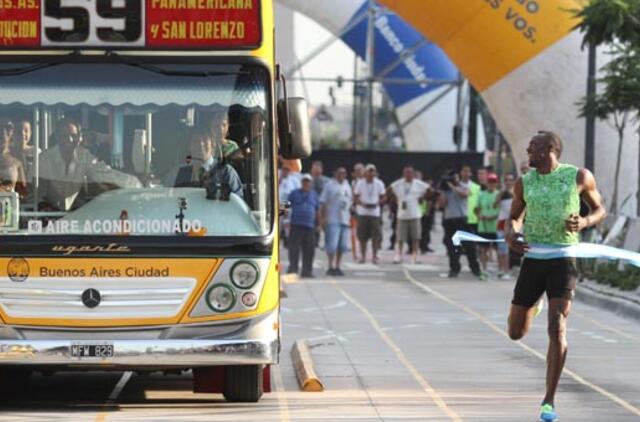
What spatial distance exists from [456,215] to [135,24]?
18496 millimetres

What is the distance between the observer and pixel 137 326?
1130 centimetres

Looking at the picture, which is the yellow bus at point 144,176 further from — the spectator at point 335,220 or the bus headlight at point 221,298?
the spectator at point 335,220

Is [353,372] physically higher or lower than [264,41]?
lower

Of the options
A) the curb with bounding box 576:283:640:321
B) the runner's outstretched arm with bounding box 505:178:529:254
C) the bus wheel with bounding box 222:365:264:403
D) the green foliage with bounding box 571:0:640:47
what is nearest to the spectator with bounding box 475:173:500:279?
the curb with bounding box 576:283:640:321

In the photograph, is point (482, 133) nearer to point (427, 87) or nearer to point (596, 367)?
point (427, 87)

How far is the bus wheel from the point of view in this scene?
12000mm

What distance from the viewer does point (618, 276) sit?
24500 millimetres

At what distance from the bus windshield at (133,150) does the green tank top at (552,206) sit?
1.71 metres

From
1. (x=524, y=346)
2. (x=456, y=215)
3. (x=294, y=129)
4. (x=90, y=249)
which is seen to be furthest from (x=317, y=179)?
(x=90, y=249)

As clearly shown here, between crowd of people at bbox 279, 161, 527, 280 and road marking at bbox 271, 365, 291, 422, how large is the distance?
1195 cm

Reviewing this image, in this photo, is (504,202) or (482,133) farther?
(482,133)

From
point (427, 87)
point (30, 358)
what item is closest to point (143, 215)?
point (30, 358)

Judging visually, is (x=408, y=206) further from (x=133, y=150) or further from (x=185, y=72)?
(x=133, y=150)

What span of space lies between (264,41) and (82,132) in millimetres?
1301
